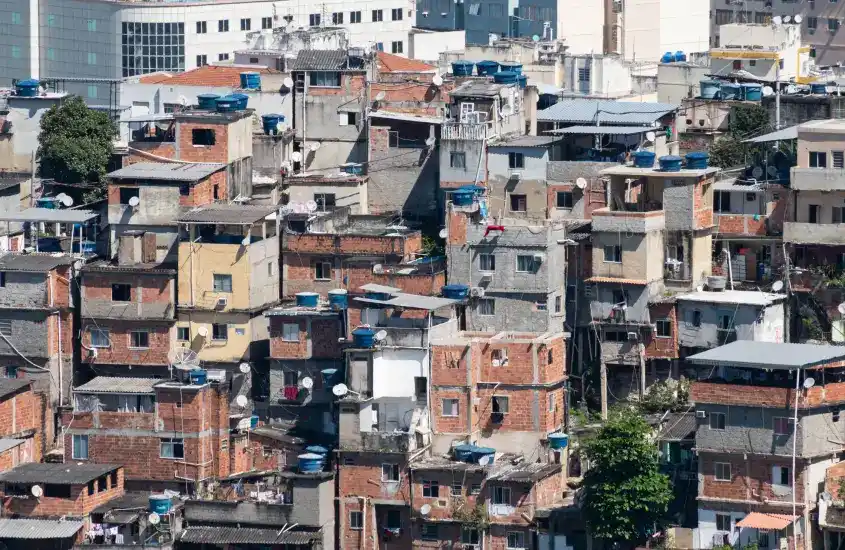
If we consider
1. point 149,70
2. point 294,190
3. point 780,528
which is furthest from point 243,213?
point 149,70

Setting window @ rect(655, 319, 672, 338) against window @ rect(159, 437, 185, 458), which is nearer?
window @ rect(159, 437, 185, 458)

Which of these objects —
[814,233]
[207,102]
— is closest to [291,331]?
[207,102]

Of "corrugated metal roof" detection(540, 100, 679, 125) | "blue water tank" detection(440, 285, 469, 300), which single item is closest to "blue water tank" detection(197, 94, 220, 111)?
"corrugated metal roof" detection(540, 100, 679, 125)

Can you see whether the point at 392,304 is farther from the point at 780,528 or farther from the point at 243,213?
the point at 780,528

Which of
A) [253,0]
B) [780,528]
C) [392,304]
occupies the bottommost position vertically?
[780,528]

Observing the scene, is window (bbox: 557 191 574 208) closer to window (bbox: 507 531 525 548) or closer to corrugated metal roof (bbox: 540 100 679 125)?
corrugated metal roof (bbox: 540 100 679 125)

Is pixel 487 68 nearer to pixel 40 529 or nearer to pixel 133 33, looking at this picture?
pixel 40 529
